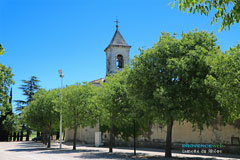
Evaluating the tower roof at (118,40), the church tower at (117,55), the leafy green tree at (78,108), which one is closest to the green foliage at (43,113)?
the leafy green tree at (78,108)

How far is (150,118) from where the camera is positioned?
62.2 ft

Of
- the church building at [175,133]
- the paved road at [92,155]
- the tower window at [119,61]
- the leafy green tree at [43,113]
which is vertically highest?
the tower window at [119,61]

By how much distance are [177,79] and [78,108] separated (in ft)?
40.9

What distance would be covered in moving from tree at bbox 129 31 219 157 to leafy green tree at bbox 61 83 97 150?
9478 millimetres

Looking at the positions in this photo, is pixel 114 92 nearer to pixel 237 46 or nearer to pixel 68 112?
pixel 68 112

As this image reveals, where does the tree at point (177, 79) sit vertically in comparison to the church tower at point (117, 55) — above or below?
below

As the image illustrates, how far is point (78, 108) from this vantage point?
26.6 metres

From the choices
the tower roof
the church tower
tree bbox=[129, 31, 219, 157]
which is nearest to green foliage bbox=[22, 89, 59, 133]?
tree bbox=[129, 31, 219, 157]

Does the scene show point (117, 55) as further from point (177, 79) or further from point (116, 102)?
point (177, 79)

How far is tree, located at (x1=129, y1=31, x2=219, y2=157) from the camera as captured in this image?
16.1 metres

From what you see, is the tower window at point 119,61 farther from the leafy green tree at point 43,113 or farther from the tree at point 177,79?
the tree at point 177,79

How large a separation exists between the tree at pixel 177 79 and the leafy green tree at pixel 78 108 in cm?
948

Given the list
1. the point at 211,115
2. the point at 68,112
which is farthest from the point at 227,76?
the point at 68,112

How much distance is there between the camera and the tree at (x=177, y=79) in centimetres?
1608
